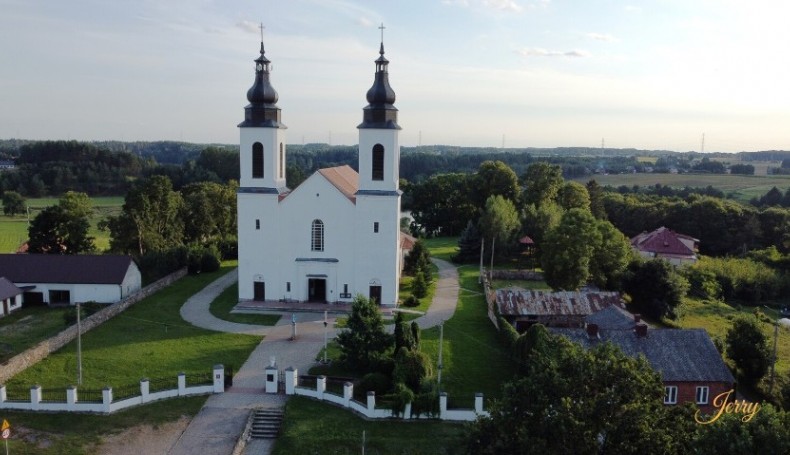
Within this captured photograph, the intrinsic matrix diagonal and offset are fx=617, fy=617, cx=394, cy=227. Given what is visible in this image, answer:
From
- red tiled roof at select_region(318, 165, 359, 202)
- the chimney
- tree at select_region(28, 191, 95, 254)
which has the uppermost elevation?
red tiled roof at select_region(318, 165, 359, 202)

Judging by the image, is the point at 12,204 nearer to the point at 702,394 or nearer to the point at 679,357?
the point at 679,357

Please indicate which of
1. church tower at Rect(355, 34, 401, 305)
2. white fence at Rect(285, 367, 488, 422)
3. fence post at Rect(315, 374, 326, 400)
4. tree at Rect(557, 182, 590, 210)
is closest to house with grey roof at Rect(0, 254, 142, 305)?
church tower at Rect(355, 34, 401, 305)

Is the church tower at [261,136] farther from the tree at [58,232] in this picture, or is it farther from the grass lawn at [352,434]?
the tree at [58,232]

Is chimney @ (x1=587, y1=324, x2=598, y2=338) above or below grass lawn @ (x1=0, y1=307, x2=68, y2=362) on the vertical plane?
above

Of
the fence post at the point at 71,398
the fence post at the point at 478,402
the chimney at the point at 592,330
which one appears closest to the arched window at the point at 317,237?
the fence post at the point at 71,398

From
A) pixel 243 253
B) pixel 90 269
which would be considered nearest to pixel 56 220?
pixel 90 269

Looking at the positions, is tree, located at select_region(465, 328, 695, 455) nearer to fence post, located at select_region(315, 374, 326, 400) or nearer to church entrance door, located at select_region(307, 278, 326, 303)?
fence post, located at select_region(315, 374, 326, 400)
